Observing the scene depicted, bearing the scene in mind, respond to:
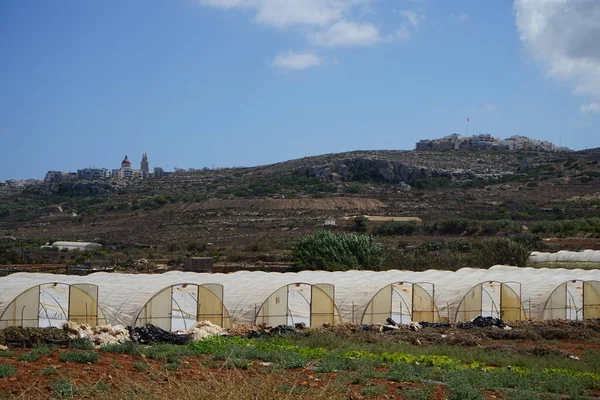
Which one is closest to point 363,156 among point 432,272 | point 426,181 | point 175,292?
point 426,181

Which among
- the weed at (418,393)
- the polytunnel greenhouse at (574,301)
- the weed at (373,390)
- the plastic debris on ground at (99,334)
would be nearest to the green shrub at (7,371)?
the plastic debris on ground at (99,334)

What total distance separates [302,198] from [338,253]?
49.2m

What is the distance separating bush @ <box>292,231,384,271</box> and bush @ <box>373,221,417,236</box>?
70.8 ft

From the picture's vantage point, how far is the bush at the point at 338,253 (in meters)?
42.5

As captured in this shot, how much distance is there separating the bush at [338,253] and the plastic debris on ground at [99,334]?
82.0 feet

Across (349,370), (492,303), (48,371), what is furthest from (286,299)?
(48,371)

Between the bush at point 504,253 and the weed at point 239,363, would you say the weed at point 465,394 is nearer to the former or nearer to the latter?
the weed at point 239,363

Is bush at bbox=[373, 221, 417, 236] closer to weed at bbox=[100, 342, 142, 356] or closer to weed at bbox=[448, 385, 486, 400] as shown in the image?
weed at bbox=[100, 342, 142, 356]

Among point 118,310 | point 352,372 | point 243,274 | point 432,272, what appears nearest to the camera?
point 352,372

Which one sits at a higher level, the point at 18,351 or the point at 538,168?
the point at 538,168

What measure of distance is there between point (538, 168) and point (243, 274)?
293 ft

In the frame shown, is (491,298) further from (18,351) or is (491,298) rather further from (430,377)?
(18,351)

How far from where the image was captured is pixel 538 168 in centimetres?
11012

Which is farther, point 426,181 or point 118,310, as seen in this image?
point 426,181
